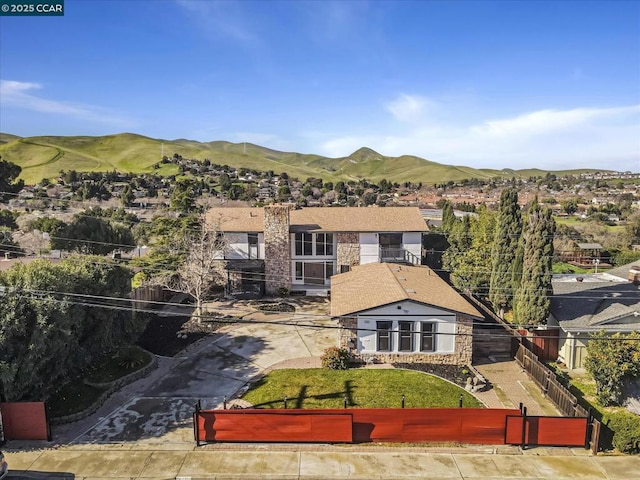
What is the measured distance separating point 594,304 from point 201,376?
21.3 m

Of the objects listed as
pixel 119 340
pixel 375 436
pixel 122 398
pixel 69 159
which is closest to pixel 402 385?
pixel 375 436

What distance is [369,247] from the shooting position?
34625 mm

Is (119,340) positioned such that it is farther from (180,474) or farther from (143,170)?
(143,170)

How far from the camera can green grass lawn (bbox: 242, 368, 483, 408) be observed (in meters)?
18.1

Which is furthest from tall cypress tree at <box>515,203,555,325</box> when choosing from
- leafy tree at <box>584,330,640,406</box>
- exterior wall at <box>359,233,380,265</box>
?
exterior wall at <box>359,233,380,265</box>

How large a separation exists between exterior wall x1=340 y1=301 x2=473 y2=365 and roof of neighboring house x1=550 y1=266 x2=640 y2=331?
503 cm

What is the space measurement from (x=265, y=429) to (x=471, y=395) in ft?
30.4

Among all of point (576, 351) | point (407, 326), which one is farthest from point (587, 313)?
point (407, 326)

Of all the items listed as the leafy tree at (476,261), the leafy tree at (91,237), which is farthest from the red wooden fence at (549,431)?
→ the leafy tree at (91,237)

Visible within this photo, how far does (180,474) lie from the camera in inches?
545

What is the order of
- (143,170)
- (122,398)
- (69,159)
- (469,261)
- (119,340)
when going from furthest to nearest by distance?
(69,159) < (143,170) < (469,261) < (119,340) < (122,398)

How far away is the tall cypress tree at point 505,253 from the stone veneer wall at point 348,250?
33.6ft

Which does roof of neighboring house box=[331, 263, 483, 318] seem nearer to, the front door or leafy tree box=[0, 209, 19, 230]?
the front door

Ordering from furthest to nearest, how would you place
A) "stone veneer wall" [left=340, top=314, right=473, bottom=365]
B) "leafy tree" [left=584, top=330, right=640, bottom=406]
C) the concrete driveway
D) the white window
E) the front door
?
the front door < the white window < "stone veneer wall" [left=340, top=314, right=473, bottom=365] < "leafy tree" [left=584, top=330, right=640, bottom=406] < the concrete driveway
